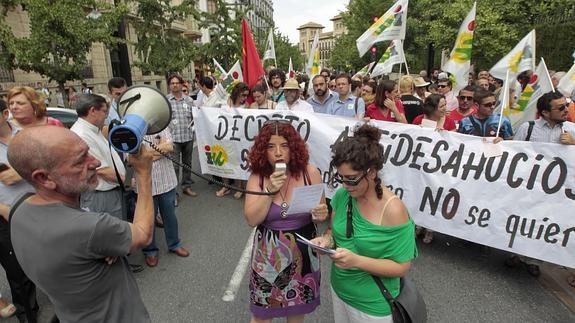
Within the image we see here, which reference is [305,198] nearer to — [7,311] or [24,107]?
[24,107]

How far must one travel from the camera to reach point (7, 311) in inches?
120

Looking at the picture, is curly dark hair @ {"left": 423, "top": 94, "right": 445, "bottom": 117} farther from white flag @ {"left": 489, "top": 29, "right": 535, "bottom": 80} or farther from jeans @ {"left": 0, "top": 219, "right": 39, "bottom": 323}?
jeans @ {"left": 0, "top": 219, "right": 39, "bottom": 323}

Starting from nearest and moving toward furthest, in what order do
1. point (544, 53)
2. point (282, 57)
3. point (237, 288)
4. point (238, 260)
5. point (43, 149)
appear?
point (43, 149) → point (237, 288) → point (238, 260) → point (544, 53) → point (282, 57)

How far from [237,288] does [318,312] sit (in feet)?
2.75

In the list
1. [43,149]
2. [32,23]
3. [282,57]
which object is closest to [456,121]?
[43,149]

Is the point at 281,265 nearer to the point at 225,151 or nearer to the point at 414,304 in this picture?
the point at 414,304

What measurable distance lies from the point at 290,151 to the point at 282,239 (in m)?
0.55

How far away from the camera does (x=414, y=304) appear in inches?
72.9

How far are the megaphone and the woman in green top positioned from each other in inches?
36.0

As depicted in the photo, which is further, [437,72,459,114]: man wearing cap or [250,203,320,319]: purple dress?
[437,72,459,114]: man wearing cap

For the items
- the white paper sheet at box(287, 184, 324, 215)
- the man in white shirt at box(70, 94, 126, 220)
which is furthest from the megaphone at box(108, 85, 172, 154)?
the man in white shirt at box(70, 94, 126, 220)

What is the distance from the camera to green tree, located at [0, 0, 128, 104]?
367 inches

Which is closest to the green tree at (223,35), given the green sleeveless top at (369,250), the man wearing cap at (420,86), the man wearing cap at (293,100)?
the man wearing cap at (420,86)

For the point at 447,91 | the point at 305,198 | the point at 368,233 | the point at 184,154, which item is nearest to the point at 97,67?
the point at 184,154
